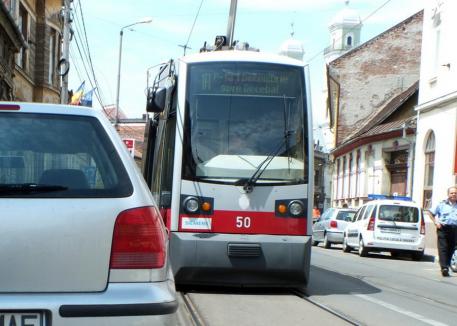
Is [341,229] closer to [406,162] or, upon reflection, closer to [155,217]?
[406,162]

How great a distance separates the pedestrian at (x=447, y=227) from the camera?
43.4ft

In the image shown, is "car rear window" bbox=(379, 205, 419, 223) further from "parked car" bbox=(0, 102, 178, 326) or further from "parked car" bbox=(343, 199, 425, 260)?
"parked car" bbox=(0, 102, 178, 326)

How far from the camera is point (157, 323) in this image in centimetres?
318

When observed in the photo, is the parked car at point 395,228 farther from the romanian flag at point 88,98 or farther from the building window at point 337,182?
the building window at point 337,182

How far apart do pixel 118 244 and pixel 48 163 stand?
542 mm

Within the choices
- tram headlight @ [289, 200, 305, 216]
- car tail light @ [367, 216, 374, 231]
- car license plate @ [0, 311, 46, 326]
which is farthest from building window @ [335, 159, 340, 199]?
car license plate @ [0, 311, 46, 326]

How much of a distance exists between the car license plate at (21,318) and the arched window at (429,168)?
23.9 meters

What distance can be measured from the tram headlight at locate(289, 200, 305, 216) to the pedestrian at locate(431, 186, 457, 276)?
233 inches

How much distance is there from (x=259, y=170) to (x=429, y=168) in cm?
1922

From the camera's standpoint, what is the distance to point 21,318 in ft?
9.93

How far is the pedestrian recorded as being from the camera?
521 inches

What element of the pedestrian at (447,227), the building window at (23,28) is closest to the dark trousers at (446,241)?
the pedestrian at (447,227)

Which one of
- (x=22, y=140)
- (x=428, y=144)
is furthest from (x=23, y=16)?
(x=22, y=140)

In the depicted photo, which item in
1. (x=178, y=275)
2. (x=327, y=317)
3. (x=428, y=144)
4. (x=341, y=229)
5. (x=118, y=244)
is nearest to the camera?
(x=118, y=244)
